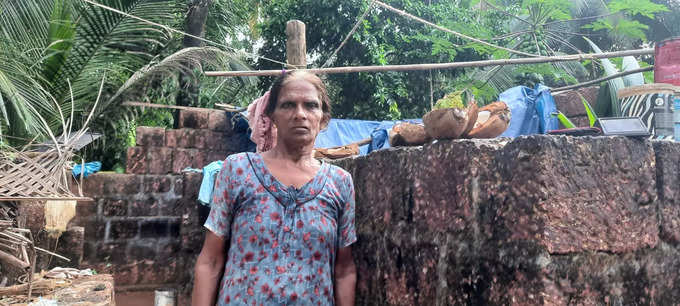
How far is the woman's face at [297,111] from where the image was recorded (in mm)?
1793

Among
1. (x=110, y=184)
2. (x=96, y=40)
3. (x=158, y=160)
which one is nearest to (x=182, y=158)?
(x=158, y=160)

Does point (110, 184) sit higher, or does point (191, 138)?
point (191, 138)

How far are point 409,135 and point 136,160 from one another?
212 inches

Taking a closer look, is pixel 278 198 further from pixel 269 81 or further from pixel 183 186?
pixel 269 81

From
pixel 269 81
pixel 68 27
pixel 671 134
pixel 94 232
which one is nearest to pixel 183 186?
pixel 94 232

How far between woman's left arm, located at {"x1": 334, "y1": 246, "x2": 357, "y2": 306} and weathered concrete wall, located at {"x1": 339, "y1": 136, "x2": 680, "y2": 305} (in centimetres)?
17

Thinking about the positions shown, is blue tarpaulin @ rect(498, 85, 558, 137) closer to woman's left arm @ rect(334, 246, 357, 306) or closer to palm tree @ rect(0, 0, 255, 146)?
woman's left arm @ rect(334, 246, 357, 306)

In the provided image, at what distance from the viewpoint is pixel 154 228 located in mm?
7113

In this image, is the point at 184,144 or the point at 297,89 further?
the point at 184,144

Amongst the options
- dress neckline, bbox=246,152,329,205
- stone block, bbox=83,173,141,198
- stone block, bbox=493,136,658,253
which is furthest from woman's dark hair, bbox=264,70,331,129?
stone block, bbox=83,173,141,198

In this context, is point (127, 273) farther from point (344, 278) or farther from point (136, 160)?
point (344, 278)

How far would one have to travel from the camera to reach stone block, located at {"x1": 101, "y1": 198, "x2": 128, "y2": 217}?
6.80 meters

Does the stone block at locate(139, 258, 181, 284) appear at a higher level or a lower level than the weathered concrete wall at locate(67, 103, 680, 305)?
lower

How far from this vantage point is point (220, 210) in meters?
1.71
